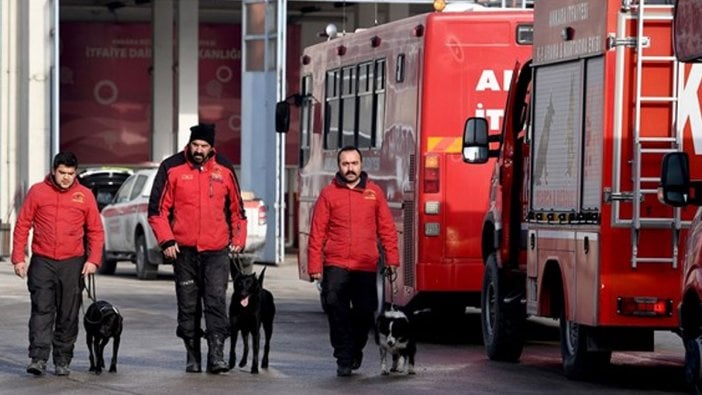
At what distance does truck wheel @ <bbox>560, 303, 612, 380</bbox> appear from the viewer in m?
15.5

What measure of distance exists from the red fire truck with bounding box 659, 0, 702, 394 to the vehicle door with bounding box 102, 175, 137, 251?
19951 mm

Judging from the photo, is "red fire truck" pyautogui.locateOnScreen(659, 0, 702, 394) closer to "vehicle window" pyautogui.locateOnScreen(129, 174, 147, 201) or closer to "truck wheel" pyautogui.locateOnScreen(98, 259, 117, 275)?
"vehicle window" pyautogui.locateOnScreen(129, 174, 147, 201)

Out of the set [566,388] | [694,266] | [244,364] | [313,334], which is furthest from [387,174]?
[694,266]

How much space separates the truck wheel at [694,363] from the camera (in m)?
Answer: 12.9

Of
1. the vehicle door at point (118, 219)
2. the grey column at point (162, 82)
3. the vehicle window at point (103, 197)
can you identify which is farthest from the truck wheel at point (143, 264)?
the grey column at point (162, 82)

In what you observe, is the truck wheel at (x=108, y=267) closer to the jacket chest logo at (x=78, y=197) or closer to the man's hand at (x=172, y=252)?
the jacket chest logo at (x=78, y=197)

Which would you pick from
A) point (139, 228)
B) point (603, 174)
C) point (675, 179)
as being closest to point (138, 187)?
point (139, 228)

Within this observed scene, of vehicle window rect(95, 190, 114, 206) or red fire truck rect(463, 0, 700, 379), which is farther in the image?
vehicle window rect(95, 190, 114, 206)

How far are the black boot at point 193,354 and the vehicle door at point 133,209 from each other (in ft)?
50.3

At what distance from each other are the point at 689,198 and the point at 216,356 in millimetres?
4599

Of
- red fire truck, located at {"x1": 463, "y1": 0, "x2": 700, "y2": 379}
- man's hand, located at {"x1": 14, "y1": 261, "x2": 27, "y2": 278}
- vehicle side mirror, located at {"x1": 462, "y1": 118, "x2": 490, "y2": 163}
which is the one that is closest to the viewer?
red fire truck, located at {"x1": 463, "y1": 0, "x2": 700, "y2": 379}

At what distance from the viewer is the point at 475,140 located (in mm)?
18000

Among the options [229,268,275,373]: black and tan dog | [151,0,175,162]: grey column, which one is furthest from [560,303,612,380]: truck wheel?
[151,0,175,162]: grey column

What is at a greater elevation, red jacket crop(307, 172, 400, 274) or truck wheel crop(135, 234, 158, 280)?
red jacket crop(307, 172, 400, 274)
